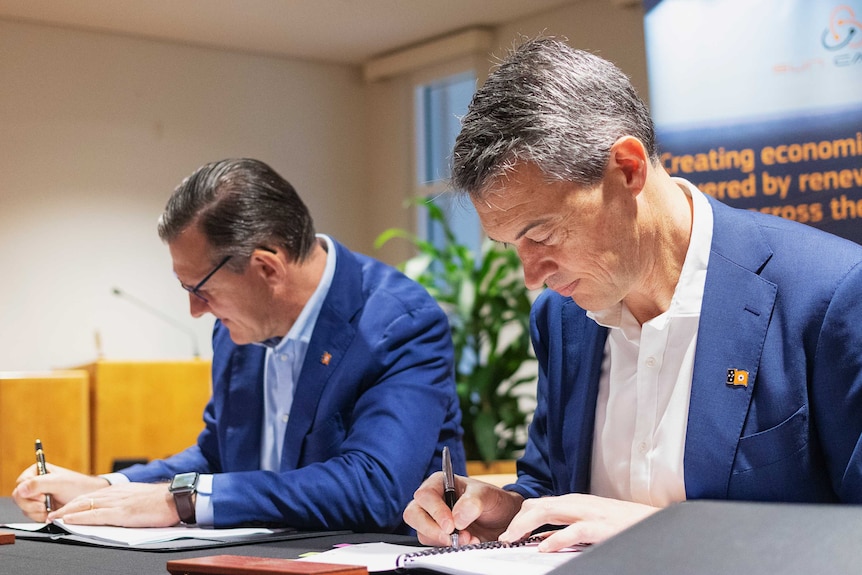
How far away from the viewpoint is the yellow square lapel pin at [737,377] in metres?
1.40

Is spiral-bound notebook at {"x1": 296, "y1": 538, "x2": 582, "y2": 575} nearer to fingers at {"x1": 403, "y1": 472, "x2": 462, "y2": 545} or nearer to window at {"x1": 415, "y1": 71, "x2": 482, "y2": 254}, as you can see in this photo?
fingers at {"x1": 403, "y1": 472, "x2": 462, "y2": 545}

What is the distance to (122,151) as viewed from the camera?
21.0ft

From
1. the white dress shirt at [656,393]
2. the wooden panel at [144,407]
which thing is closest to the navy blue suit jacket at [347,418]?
the white dress shirt at [656,393]

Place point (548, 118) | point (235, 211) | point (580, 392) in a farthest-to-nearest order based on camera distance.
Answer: point (235, 211) → point (580, 392) → point (548, 118)

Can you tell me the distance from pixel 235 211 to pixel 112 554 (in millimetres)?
896

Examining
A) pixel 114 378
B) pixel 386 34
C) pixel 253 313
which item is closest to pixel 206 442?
pixel 253 313

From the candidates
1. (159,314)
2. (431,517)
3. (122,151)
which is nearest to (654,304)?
(431,517)

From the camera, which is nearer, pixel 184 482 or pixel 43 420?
pixel 184 482

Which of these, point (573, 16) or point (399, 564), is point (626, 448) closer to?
point (399, 564)

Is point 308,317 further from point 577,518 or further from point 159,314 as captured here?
point 159,314

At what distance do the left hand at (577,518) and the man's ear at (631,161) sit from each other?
0.45m

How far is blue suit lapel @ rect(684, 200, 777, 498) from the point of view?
4.56ft

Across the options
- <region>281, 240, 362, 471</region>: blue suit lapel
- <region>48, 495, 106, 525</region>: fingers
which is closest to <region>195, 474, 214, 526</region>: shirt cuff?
<region>48, 495, 106, 525</region>: fingers

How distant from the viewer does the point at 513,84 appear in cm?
138
